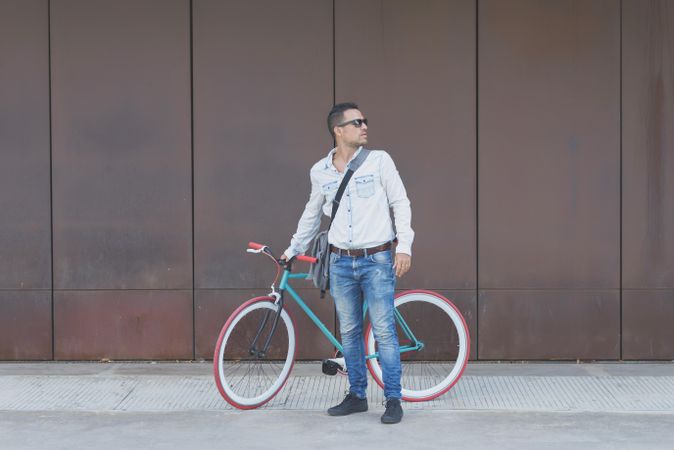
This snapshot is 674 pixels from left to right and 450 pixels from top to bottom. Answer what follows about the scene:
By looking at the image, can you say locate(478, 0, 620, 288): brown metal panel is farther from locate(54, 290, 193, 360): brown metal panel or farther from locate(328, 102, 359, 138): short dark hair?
locate(54, 290, 193, 360): brown metal panel

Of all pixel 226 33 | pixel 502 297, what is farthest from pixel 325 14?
pixel 502 297

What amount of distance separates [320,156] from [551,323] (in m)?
2.27

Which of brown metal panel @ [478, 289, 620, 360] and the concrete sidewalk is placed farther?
brown metal panel @ [478, 289, 620, 360]

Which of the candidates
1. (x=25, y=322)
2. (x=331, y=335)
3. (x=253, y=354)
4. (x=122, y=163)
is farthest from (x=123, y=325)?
(x=331, y=335)

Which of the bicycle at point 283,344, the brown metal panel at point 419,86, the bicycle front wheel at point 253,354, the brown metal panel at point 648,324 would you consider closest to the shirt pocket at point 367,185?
the bicycle at point 283,344

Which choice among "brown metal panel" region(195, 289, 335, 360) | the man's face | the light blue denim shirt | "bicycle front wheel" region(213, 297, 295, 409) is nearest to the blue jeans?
the light blue denim shirt

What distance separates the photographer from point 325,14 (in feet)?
25.3

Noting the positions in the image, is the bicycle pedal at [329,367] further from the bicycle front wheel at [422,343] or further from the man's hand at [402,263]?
the man's hand at [402,263]

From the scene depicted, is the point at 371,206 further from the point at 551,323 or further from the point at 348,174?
the point at 551,323

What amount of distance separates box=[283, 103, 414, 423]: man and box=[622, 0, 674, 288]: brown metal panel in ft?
8.06

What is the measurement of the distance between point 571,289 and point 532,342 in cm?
52

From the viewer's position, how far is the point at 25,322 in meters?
7.82

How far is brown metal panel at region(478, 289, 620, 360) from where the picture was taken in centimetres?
772

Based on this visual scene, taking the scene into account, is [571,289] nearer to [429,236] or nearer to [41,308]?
[429,236]
